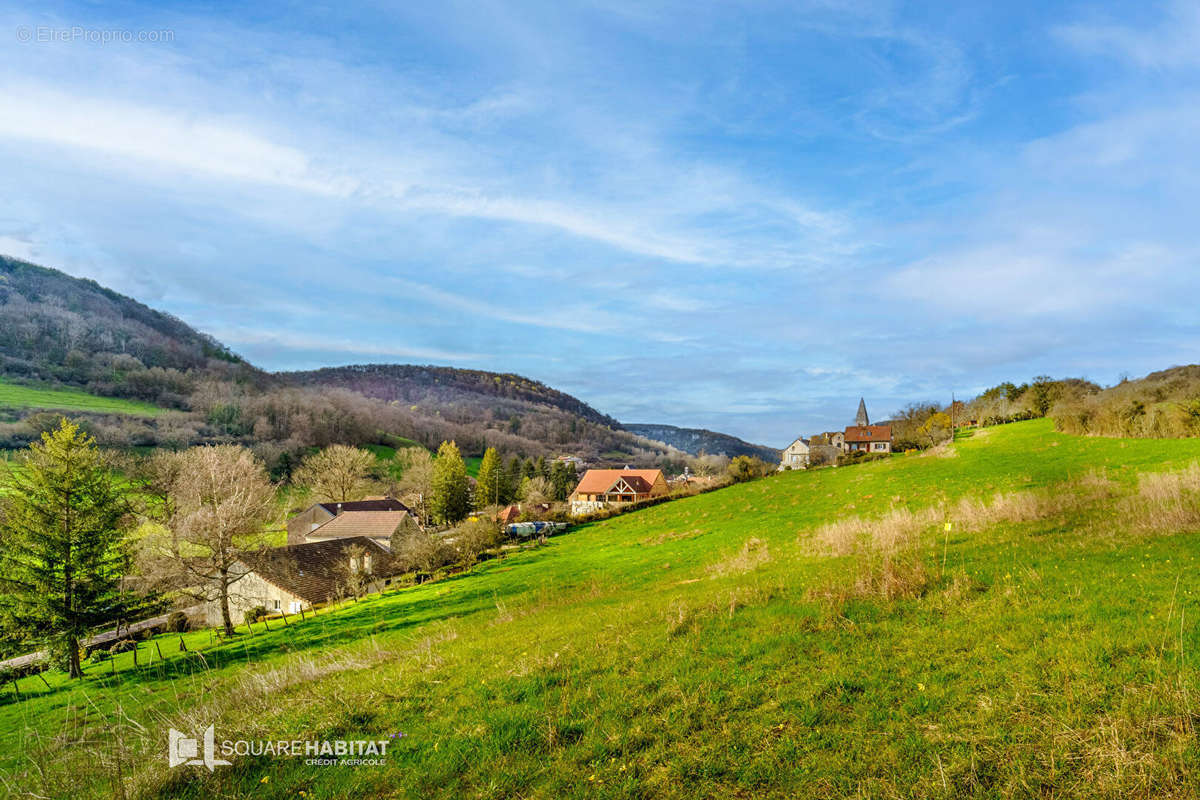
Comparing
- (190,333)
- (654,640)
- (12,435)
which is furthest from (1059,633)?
(190,333)

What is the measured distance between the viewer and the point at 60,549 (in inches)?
966

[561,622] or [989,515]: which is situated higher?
[989,515]

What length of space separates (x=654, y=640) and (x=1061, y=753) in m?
5.07

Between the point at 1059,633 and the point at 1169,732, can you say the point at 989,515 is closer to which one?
the point at 1059,633

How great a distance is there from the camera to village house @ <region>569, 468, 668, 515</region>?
81750mm

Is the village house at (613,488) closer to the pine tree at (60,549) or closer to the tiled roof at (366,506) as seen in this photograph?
the tiled roof at (366,506)

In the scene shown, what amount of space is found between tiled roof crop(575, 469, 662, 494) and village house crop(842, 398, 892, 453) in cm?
3463

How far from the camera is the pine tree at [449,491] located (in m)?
72.6

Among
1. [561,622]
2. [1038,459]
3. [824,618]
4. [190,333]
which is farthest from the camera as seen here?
[190,333]

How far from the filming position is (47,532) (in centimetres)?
2417

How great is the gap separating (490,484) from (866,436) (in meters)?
65.3

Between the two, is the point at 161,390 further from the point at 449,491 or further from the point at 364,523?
the point at 364,523

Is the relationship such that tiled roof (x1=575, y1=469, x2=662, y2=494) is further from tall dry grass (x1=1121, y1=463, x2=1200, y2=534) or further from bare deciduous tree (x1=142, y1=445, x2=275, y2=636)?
tall dry grass (x1=1121, y1=463, x2=1200, y2=534)

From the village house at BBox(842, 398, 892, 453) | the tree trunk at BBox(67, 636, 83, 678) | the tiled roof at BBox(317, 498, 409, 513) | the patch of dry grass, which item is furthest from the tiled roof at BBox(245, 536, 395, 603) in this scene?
the village house at BBox(842, 398, 892, 453)
